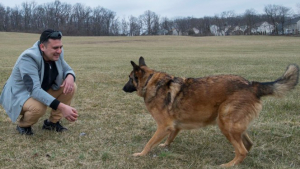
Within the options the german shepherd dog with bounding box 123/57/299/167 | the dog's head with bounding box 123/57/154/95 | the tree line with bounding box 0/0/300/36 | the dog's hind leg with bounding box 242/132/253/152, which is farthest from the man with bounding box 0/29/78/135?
the tree line with bounding box 0/0/300/36

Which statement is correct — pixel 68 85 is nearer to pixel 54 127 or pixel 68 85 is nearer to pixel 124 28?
pixel 54 127

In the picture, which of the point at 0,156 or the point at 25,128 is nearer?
the point at 0,156

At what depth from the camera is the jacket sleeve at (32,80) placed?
13.6 feet

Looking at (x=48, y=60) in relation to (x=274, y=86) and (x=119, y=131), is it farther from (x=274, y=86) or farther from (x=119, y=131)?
(x=274, y=86)

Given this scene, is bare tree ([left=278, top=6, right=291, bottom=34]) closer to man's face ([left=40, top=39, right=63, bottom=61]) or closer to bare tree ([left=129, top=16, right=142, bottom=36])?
bare tree ([left=129, top=16, right=142, bottom=36])

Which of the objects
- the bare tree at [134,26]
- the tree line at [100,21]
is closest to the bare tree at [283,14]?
the tree line at [100,21]

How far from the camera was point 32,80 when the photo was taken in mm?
4273

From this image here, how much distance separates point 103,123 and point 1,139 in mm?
1746

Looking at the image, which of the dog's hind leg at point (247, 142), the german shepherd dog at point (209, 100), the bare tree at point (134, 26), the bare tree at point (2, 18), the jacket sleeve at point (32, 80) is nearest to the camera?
the german shepherd dog at point (209, 100)

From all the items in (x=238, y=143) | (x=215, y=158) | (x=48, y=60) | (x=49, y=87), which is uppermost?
(x=48, y=60)

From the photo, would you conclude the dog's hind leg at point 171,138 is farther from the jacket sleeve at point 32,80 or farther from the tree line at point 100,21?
the tree line at point 100,21

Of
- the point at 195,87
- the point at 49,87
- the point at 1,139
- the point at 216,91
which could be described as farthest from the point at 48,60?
the point at 216,91

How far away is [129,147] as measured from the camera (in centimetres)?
421

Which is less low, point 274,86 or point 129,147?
point 274,86
